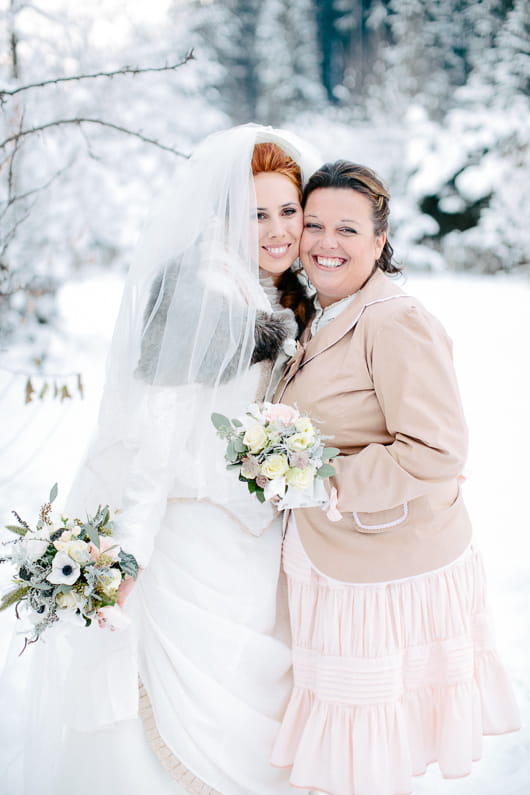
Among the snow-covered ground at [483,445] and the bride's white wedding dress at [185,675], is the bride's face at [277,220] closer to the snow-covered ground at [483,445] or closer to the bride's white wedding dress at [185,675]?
the bride's white wedding dress at [185,675]

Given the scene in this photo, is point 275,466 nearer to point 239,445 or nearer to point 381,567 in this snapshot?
point 239,445

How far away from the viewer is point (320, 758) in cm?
200

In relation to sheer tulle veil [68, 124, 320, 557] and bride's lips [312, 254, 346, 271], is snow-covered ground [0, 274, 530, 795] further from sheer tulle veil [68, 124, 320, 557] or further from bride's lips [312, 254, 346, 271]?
sheer tulle veil [68, 124, 320, 557]

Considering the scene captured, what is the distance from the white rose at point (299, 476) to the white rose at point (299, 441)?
6 centimetres

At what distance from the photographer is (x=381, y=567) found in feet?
6.57

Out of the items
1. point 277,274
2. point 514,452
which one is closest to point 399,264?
point 277,274

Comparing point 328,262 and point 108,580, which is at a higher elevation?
point 328,262

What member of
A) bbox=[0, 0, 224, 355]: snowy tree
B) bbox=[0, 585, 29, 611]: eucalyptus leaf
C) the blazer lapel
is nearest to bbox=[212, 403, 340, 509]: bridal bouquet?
the blazer lapel

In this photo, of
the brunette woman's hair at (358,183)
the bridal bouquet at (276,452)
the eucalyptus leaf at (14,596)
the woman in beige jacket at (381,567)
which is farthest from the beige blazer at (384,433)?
the eucalyptus leaf at (14,596)

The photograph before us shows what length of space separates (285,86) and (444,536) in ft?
65.3

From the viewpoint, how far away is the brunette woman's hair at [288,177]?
2.21 metres

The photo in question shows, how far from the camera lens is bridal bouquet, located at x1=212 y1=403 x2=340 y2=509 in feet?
5.48

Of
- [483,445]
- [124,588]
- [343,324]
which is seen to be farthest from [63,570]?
[483,445]

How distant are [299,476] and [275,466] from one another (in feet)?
0.25
